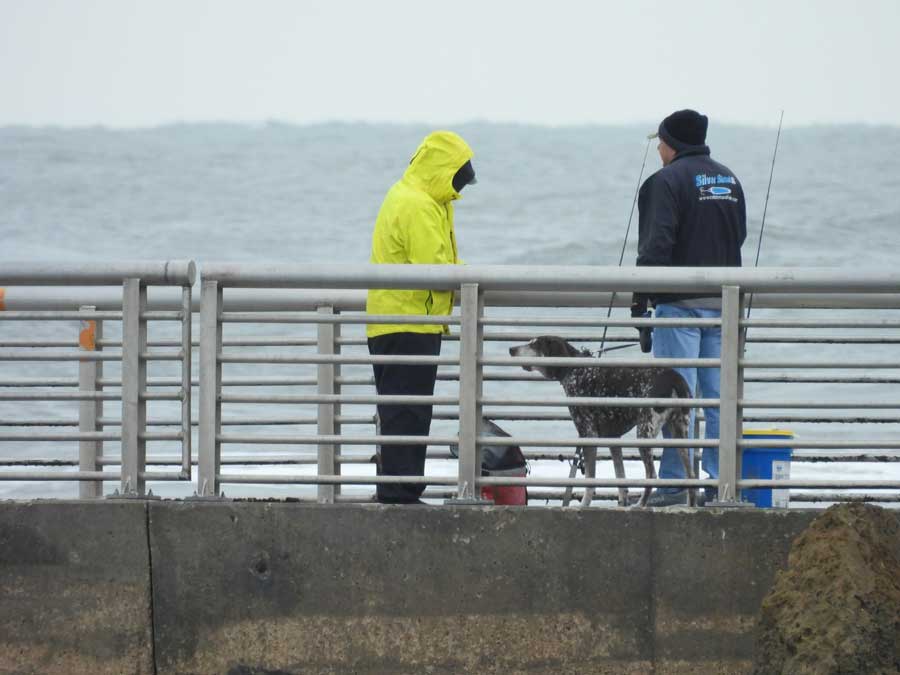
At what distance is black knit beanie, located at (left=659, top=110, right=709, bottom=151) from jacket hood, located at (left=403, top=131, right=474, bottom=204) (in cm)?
114

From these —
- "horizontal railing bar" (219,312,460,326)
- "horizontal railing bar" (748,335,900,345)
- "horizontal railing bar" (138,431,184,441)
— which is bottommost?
"horizontal railing bar" (138,431,184,441)

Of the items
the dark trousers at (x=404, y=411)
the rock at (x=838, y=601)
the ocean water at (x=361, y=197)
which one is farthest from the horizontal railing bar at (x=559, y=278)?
the ocean water at (x=361, y=197)

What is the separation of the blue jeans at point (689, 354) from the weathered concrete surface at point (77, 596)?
2406mm

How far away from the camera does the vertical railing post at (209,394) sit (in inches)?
233

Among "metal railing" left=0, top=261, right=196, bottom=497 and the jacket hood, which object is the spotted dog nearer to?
the jacket hood

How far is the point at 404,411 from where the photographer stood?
21.1 ft

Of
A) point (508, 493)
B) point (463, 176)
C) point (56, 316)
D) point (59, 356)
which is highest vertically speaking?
point (463, 176)

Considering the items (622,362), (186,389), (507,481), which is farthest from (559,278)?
(186,389)

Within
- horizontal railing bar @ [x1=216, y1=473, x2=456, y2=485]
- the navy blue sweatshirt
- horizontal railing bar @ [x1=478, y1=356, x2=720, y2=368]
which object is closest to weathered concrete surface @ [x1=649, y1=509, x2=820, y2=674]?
horizontal railing bar @ [x1=478, y1=356, x2=720, y2=368]

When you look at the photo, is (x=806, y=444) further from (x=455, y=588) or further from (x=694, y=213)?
(x=694, y=213)

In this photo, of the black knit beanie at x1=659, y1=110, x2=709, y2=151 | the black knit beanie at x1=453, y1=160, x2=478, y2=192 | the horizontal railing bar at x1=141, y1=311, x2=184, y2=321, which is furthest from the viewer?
the black knit beanie at x1=659, y1=110, x2=709, y2=151

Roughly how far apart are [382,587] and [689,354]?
1848mm

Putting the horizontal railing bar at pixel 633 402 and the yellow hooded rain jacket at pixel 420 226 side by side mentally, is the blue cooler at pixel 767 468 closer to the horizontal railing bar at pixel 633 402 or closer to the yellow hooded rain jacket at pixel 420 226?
the horizontal railing bar at pixel 633 402

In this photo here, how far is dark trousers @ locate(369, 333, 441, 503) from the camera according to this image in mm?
6445
